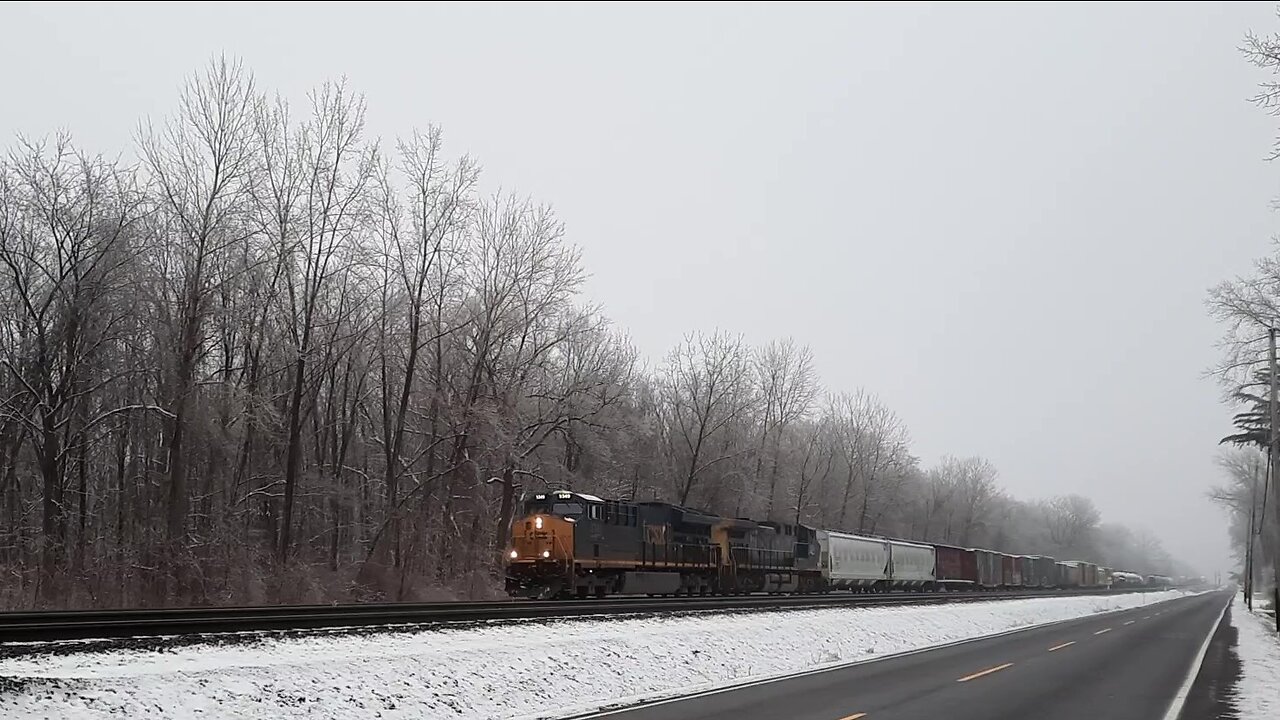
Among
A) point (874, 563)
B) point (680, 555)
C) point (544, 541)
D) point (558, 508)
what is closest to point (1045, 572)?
point (874, 563)

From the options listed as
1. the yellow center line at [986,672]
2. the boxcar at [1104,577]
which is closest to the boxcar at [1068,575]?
the boxcar at [1104,577]

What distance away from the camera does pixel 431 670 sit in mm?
14594

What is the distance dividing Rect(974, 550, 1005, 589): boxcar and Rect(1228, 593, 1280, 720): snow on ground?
37.9 m

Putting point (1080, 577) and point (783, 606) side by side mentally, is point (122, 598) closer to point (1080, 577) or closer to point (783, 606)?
point (783, 606)

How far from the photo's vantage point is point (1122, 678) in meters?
19.2

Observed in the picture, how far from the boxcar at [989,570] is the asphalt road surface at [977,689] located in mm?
48028

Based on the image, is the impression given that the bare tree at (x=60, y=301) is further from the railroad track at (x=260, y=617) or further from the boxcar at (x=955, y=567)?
the boxcar at (x=955, y=567)

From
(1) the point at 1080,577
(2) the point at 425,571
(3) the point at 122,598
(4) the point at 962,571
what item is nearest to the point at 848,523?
(4) the point at 962,571

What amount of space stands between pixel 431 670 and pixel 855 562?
44046 mm

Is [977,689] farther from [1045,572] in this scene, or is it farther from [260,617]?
[1045,572]

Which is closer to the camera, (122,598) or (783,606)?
(122,598)

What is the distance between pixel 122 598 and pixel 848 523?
73.5 metres

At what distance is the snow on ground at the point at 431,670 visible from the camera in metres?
11.0

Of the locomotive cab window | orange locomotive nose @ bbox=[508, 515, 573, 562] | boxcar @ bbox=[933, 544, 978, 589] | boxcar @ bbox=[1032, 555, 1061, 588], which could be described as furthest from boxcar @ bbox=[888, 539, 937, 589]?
orange locomotive nose @ bbox=[508, 515, 573, 562]
